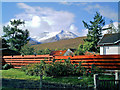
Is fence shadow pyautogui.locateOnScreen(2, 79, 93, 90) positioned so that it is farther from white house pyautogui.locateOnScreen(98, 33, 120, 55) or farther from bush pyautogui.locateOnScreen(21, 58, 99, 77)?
white house pyautogui.locateOnScreen(98, 33, 120, 55)

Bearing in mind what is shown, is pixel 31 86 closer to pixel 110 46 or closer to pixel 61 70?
pixel 61 70

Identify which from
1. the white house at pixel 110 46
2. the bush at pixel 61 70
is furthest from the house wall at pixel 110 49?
the bush at pixel 61 70

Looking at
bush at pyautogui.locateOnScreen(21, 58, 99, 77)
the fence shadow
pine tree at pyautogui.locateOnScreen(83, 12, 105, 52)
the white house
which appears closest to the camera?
the fence shadow

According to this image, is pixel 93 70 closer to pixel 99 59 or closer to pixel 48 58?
pixel 99 59

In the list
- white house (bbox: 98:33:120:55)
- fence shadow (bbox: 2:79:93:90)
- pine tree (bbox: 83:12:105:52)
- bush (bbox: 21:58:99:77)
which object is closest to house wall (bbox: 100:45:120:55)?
white house (bbox: 98:33:120:55)

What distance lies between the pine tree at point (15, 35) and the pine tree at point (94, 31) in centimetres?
1216

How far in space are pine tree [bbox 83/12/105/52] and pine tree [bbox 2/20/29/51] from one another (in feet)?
39.9

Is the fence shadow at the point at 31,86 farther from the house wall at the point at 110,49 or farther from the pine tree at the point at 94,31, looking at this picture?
the pine tree at the point at 94,31

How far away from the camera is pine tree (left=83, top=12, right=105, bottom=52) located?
2741cm

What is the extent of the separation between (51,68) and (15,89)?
278cm

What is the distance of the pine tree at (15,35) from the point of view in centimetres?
3033

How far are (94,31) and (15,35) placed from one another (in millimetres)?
15101

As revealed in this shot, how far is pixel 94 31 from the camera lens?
2856 cm

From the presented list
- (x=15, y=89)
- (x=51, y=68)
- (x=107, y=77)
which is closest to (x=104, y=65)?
(x=107, y=77)
